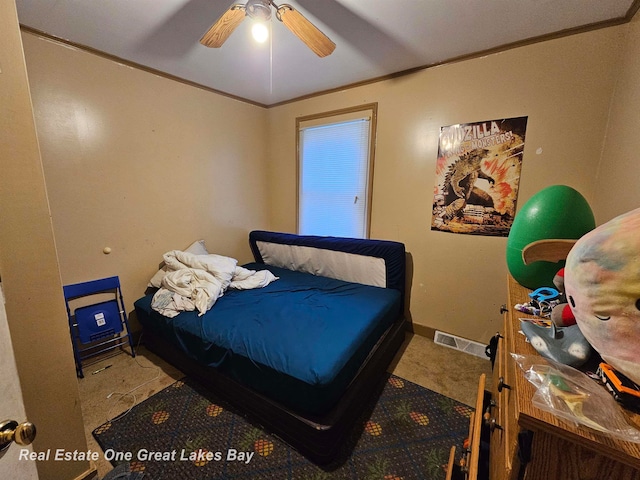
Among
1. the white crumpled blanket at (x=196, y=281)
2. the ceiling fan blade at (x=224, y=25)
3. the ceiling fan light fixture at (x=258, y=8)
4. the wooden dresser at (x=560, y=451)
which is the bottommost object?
the white crumpled blanket at (x=196, y=281)

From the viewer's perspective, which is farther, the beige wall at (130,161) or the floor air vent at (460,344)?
the floor air vent at (460,344)

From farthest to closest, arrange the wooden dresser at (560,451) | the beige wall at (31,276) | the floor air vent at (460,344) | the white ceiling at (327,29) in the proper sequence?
the floor air vent at (460,344) < the white ceiling at (327,29) < the beige wall at (31,276) < the wooden dresser at (560,451)

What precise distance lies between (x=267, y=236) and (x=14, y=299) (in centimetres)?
223

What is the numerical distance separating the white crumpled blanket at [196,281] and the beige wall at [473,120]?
145 cm

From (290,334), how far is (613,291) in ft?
4.88

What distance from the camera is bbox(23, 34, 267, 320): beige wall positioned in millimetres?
1883

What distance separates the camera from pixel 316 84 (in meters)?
2.64

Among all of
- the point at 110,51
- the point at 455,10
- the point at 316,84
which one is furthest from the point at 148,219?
the point at 455,10

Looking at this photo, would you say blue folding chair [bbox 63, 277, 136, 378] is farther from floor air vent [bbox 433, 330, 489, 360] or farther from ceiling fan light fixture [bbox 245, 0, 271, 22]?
floor air vent [bbox 433, 330, 489, 360]

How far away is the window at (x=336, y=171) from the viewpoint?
2.69m

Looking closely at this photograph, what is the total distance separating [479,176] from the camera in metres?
2.12

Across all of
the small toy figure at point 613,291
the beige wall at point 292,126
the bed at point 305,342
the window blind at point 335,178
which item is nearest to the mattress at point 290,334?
the bed at point 305,342

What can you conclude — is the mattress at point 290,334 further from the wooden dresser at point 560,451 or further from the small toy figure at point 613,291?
the small toy figure at point 613,291

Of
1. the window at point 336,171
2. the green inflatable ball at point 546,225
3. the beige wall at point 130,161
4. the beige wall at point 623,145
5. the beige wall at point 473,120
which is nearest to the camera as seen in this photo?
the green inflatable ball at point 546,225
